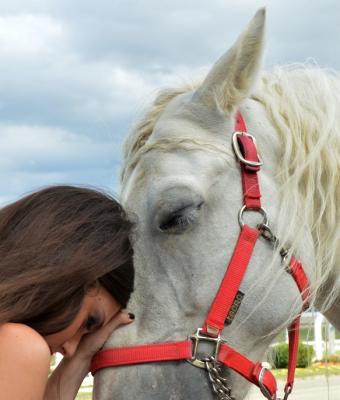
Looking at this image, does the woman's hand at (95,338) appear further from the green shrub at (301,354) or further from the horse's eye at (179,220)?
the green shrub at (301,354)

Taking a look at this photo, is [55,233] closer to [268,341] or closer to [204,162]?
[204,162]

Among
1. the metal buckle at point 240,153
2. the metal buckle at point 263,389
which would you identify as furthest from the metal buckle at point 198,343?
the metal buckle at point 240,153

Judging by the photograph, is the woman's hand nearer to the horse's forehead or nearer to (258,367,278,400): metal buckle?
(258,367,278,400): metal buckle

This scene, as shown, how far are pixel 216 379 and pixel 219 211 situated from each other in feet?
2.32

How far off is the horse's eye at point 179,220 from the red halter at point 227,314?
8.7 inches

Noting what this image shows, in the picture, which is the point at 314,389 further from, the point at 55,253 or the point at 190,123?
the point at 55,253

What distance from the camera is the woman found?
1852 millimetres

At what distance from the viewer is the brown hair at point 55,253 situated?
2.00 metres

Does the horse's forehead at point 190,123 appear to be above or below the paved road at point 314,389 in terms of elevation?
above

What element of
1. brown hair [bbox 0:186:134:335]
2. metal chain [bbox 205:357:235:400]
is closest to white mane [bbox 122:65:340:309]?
metal chain [bbox 205:357:235:400]

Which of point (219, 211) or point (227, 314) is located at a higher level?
point (219, 211)

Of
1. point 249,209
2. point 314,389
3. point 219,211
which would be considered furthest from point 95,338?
point 314,389

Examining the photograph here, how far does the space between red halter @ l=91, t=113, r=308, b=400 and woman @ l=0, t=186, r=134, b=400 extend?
253 millimetres

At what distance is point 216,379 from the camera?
266 centimetres
